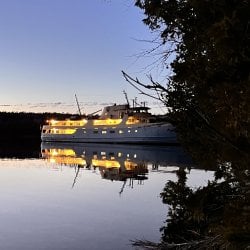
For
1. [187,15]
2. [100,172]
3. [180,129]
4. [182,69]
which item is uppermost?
[187,15]

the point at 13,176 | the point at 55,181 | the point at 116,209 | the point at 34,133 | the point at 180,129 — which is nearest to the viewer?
the point at 180,129

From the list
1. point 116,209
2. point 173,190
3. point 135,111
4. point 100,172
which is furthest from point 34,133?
point 173,190

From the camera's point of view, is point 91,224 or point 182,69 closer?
point 182,69

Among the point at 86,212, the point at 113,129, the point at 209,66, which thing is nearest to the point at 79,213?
the point at 86,212

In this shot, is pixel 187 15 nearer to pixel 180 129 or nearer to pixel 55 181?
pixel 180 129

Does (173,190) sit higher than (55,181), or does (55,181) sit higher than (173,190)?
(173,190)

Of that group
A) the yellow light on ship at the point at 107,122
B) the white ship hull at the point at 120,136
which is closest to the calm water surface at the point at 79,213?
the white ship hull at the point at 120,136

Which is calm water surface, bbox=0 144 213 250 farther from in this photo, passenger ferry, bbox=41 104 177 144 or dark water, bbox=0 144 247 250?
passenger ferry, bbox=41 104 177 144

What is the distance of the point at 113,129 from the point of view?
93.0 meters

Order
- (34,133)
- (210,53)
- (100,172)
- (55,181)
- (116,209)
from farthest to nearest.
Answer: (34,133) < (100,172) < (55,181) < (116,209) < (210,53)

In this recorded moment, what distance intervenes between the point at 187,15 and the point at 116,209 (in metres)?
12.3

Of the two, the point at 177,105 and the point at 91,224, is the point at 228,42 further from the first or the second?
the point at 91,224

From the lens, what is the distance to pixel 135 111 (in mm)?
93500

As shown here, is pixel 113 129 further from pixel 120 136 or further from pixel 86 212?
pixel 86 212
